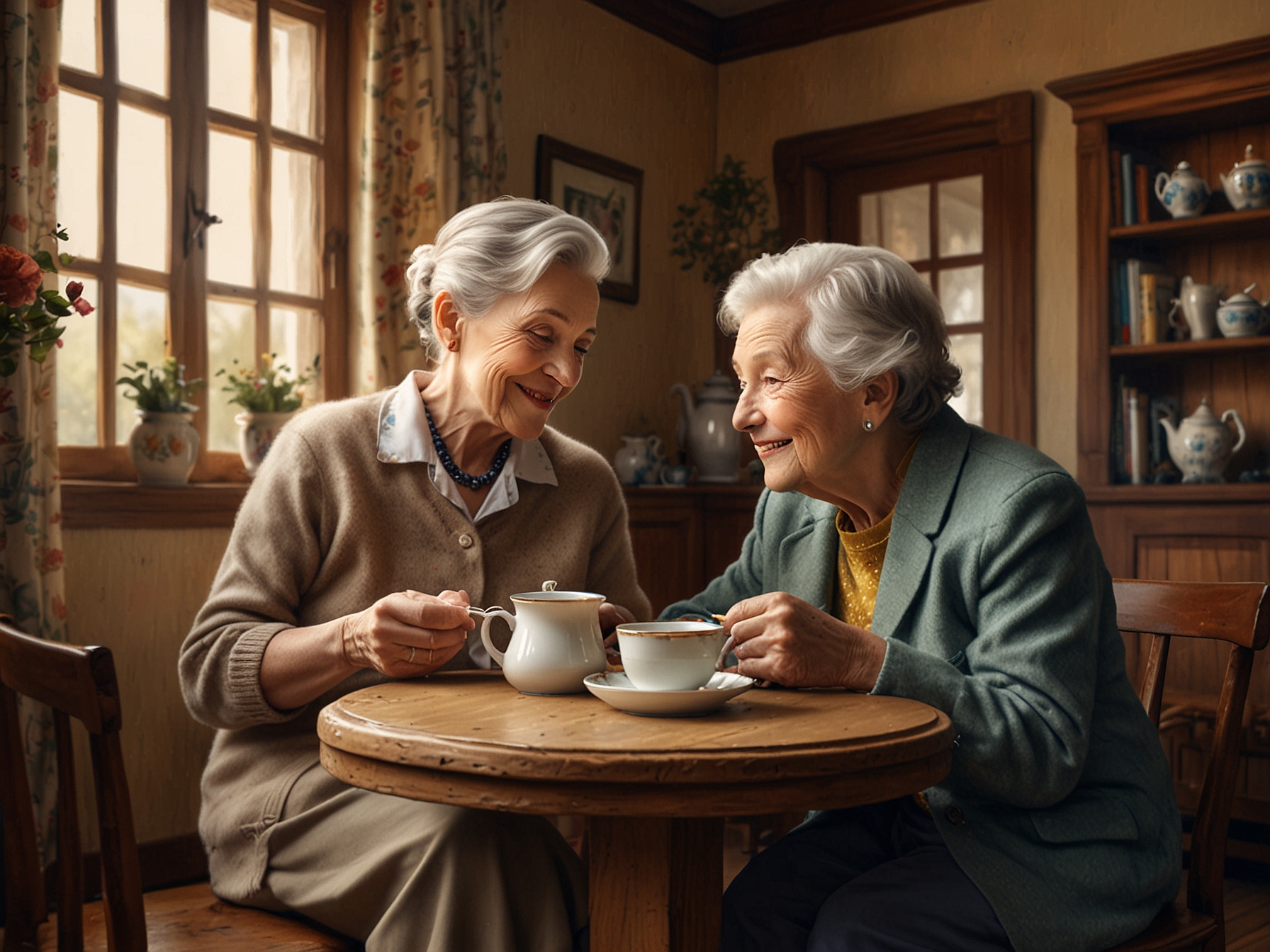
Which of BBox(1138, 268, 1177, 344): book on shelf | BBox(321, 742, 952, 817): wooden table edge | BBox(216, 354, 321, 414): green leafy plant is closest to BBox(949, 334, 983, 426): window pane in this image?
BBox(1138, 268, 1177, 344): book on shelf

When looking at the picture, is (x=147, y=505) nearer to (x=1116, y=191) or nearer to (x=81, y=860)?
(x=81, y=860)

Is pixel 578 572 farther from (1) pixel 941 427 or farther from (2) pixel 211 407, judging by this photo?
(2) pixel 211 407

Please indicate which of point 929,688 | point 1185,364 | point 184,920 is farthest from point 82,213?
point 1185,364

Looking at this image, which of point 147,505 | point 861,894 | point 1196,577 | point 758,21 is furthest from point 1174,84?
point 147,505

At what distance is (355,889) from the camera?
1.34 metres

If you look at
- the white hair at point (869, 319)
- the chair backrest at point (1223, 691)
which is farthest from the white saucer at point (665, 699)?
the chair backrest at point (1223, 691)

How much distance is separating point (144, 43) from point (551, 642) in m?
2.41

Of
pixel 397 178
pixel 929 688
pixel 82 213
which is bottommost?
pixel 929 688

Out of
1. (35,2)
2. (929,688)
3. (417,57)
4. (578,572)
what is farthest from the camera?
(417,57)

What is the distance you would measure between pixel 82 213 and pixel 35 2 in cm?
52

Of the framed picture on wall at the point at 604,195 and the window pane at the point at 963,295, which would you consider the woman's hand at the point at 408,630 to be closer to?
the framed picture on wall at the point at 604,195

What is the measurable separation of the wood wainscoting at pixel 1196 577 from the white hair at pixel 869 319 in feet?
6.02

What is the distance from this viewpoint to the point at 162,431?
9.00 feet

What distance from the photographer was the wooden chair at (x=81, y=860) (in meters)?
1.05
